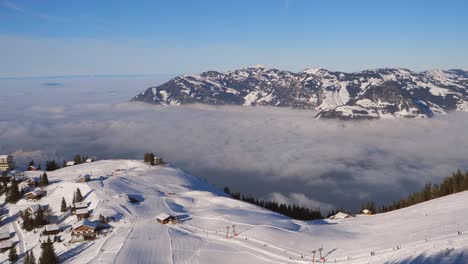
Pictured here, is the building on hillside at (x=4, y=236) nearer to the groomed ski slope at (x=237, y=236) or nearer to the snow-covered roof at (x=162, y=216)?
the groomed ski slope at (x=237, y=236)

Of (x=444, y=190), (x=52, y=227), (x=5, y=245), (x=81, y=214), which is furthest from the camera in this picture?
(x=444, y=190)

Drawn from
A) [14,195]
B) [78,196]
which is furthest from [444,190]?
[14,195]

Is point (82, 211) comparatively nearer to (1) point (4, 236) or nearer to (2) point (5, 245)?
(2) point (5, 245)

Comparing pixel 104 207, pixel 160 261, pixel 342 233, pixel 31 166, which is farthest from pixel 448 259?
pixel 31 166

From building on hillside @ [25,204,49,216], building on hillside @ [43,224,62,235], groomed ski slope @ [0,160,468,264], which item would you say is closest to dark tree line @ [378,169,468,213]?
groomed ski slope @ [0,160,468,264]

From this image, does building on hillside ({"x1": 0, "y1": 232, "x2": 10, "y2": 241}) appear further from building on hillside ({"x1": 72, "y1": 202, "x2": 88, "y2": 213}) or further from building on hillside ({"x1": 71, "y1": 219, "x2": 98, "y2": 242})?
building on hillside ({"x1": 71, "y1": 219, "x2": 98, "y2": 242})

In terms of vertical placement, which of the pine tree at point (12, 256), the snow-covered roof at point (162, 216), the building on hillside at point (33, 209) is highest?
the snow-covered roof at point (162, 216)

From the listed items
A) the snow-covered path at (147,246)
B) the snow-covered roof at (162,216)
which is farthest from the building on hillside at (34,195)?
the snow-covered roof at (162,216)

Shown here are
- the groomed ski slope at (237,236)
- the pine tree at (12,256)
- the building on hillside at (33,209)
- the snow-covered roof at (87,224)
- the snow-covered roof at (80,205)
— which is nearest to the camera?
the groomed ski slope at (237,236)
